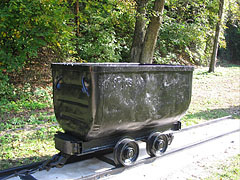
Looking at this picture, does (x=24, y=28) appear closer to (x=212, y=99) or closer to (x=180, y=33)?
(x=212, y=99)

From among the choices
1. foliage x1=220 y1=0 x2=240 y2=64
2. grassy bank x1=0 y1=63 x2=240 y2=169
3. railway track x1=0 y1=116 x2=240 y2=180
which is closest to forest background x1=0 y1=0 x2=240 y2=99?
grassy bank x1=0 y1=63 x2=240 y2=169

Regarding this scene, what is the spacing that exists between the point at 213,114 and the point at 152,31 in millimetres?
3935

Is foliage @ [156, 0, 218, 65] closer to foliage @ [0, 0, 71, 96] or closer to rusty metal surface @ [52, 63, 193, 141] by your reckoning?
foliage @ [0, 0, 71, 96]

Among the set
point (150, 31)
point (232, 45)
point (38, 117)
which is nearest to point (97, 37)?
point (150, 31)

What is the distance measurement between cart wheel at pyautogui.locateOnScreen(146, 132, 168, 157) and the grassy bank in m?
1.91

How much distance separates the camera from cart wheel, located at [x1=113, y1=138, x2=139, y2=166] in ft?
13.8

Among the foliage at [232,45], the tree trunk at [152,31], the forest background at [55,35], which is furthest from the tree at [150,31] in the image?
the foliage at [232,45]

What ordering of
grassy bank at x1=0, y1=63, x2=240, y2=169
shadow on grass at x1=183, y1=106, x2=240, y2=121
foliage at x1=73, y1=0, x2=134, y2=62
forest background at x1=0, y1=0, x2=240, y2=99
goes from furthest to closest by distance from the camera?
1. foliage at x1=73, y1=0, x2=134, y2=62
2. forest background at x1=0, y1=0, x2=240, y2=99
3. shadow on grass at x1=183, y1=106, x2=240, y2=121
4. grassy bank at x1=0, y1=63, x2=240, y2=169

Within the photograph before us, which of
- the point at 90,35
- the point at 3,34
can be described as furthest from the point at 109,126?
the point at 90,35

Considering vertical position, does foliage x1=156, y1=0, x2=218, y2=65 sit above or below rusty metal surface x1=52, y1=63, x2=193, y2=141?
above

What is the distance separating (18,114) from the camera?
7.75m

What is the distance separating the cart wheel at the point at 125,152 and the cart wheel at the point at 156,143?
396 millimetres

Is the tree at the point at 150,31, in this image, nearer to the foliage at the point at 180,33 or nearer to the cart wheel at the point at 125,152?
the foliage at the point at 180,33

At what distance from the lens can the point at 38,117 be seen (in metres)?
7.46
